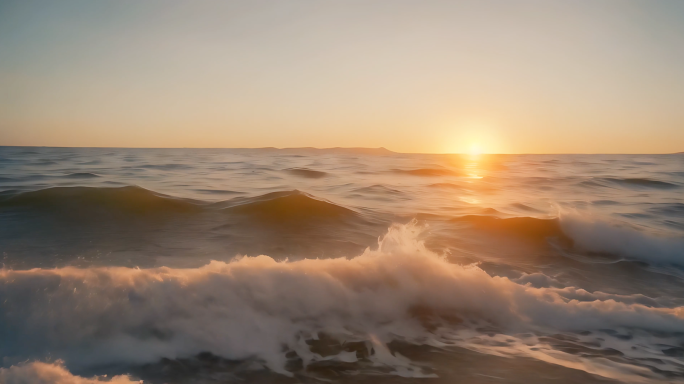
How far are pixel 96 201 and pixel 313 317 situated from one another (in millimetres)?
8640

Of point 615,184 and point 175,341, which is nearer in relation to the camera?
point 175,341

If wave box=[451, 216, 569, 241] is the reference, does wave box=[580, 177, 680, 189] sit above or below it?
above

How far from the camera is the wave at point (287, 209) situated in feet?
33.3

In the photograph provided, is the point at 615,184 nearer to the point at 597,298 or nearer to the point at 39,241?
the point at 597,298

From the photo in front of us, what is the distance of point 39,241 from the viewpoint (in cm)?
768

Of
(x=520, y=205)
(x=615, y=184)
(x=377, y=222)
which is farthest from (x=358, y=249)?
(x=615, y=184)

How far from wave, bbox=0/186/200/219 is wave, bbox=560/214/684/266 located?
9.66 metres

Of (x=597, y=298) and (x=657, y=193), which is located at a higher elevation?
(x=657, y=193)

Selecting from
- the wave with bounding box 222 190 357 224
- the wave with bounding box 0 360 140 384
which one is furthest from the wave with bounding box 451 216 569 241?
the wave with bounding box 0 360 140 384

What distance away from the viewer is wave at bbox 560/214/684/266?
8.37 meters

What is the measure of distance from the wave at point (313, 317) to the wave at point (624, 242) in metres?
3.23

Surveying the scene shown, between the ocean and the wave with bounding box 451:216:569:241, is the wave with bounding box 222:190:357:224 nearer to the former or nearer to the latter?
the ocean

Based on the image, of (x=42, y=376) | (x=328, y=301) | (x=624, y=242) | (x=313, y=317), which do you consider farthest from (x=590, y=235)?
(x=42, y=376)

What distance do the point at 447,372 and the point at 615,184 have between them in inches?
774
